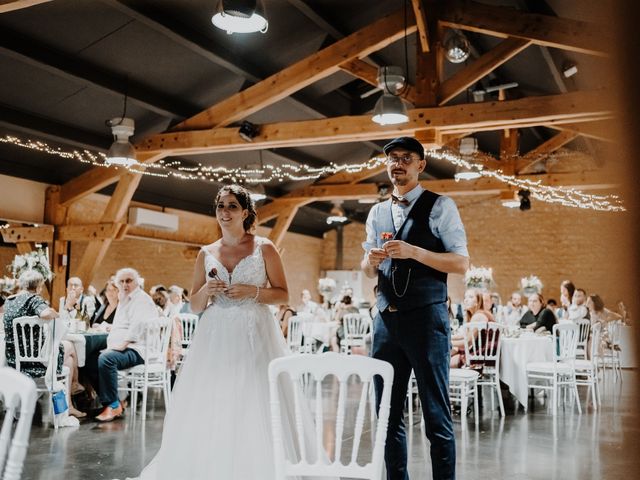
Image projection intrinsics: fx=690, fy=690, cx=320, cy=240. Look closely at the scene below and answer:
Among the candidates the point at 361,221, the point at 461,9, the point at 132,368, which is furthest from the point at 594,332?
the point at 361,221

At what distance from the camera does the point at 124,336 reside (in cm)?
597

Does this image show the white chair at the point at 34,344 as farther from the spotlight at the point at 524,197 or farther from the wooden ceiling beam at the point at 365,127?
the spotlight at the point at 524,197

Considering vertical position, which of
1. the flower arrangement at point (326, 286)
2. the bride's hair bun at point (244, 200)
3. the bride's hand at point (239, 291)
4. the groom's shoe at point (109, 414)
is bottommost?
the groom's shoe at point (109, 414)

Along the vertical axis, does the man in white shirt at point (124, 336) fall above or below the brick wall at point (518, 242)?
below

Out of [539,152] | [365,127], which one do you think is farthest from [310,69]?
[539,152]

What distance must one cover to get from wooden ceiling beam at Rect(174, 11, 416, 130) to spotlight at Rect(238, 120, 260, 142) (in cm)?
26

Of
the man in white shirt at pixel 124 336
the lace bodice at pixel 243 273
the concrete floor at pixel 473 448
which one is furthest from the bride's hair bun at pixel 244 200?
the man in white shirt at pixel 124 336

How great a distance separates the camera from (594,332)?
710 cm

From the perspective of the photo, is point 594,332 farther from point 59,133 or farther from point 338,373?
point 59,133

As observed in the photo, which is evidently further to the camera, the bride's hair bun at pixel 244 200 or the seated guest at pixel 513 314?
the seated guest at pixel 513 314

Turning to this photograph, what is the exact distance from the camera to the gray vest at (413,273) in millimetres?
2553

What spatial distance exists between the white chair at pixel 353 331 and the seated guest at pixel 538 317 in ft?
7.34

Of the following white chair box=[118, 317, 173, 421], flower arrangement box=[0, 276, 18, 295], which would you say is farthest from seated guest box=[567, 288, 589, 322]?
flower arrangement box=[0, 276, 18, 295]

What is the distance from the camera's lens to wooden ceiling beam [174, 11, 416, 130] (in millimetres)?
8375
